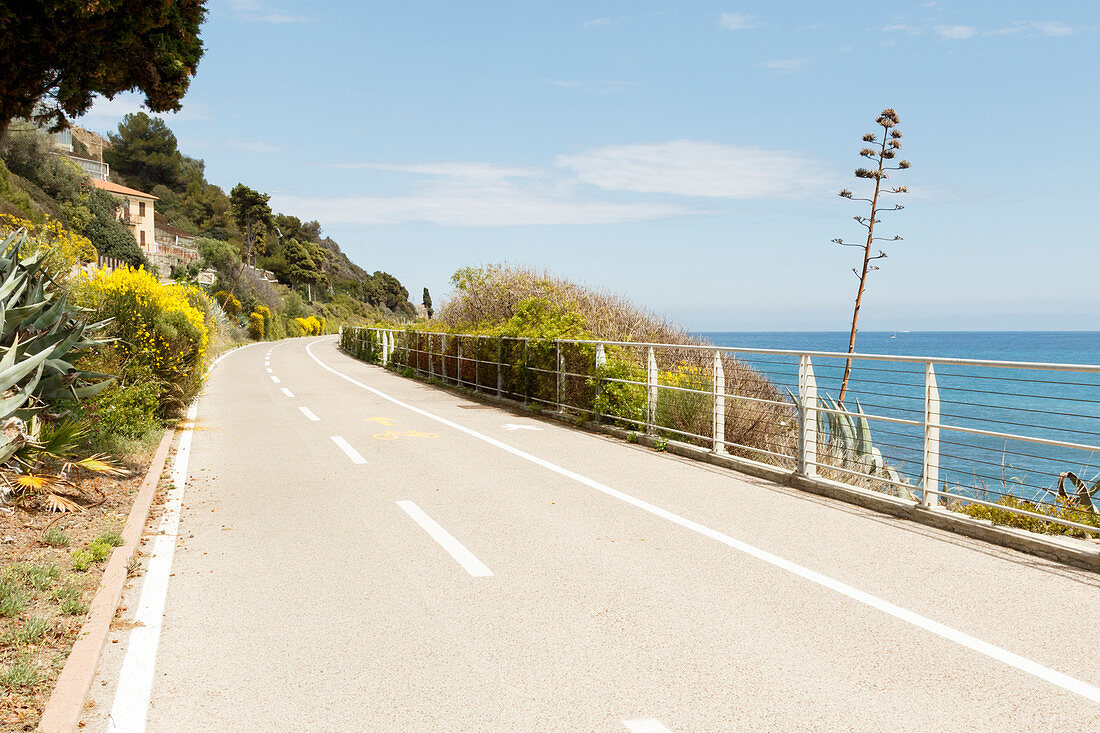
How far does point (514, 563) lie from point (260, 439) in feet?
24.9

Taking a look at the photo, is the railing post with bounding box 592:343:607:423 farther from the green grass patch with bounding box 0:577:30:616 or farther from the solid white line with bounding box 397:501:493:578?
the green grass patch with bounding box 0:577:30:616

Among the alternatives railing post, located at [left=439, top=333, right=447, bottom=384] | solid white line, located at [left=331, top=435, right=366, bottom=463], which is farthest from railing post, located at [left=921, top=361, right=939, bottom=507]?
railing post, located at [left=439, top=333, right=447, bottom=384]

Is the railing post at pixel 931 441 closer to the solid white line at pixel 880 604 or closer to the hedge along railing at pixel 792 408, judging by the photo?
the hedge along railing at pixel 792 408

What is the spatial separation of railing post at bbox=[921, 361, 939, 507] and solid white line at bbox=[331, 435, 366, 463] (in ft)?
21.5

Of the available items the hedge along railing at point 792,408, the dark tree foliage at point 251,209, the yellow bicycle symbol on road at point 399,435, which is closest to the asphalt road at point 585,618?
the hedge along railing at point 792,408

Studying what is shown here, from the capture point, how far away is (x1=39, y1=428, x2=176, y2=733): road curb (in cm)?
339

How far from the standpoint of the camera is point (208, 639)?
436 centimetres

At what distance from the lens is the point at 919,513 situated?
7238 millimetres

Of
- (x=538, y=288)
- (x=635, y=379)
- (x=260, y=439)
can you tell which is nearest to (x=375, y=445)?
(x=260, y=439)

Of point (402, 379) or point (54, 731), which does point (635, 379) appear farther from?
point (402, 379)

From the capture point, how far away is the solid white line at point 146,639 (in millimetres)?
3498

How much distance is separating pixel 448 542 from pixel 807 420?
4.62 meters

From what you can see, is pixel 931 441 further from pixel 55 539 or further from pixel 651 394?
pixel 55 539

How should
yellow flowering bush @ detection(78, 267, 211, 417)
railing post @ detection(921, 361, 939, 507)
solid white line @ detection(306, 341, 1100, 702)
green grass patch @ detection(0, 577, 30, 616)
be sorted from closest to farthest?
solid white line @ detection(306, 341, 1100, 702), green grass patch @ detection(0, 577, 30, 616), railing post @ detection(921, 361, 939, 507), yellow flowering bush @ detection(78, 267, 211, 417)
